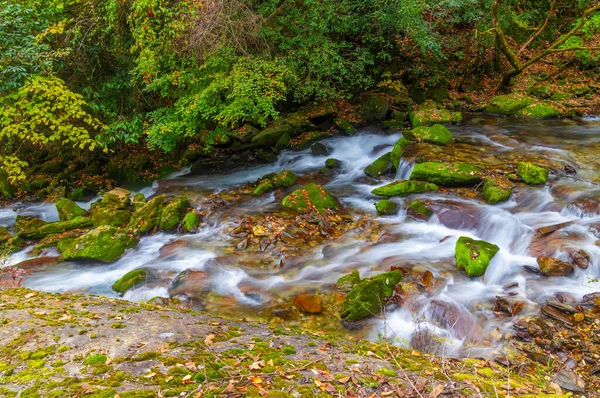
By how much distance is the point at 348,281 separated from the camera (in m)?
6.37

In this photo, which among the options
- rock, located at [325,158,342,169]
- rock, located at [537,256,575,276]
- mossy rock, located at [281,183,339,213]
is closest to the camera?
rock, located at [537,256,575,276]

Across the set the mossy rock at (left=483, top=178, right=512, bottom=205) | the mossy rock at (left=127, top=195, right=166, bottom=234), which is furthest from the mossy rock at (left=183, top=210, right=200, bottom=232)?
the mossy rock at (left=483, top=178, right=512, bottom=205)

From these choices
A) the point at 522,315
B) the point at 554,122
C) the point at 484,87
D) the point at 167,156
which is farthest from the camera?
the point at 484,87

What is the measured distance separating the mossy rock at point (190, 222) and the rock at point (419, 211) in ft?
16.2

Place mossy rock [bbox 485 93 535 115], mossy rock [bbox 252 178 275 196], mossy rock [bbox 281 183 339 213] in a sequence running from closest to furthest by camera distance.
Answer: mossy rock [bbox 281 183 339 213] < mossy rock [bbox 252 178 275 196] < mossy rock [bbox 485 93 535 115]

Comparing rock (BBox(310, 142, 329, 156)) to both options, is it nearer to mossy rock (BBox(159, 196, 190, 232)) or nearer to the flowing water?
the flowing water

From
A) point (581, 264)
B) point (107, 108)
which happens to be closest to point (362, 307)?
point (581, 264)

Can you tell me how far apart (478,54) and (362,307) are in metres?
14.3

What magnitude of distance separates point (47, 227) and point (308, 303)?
7110mm

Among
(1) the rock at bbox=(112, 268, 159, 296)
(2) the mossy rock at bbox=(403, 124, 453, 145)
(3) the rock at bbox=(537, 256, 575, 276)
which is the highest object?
(2) the mossy rock at bbox=(403, 124, 453, 145)

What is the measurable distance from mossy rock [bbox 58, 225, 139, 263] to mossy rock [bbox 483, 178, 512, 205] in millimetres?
7831

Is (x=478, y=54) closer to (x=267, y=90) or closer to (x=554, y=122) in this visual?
(x=554, y=122)

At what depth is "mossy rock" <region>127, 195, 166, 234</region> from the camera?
29.8 ft

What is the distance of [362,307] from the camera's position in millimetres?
5605
